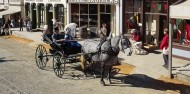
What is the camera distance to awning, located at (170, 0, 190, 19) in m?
14.3

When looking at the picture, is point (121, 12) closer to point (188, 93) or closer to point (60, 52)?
point (60, 52)

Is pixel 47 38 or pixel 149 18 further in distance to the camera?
pixel 149 18

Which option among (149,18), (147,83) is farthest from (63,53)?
(149,18)

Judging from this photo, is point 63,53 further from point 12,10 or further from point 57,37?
point 12,10

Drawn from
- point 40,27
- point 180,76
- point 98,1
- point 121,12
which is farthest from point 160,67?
point 40,27

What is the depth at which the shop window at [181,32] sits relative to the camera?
1886 centimetres

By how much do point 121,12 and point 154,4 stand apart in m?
3.44

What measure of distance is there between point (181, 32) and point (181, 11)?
4.91 metres

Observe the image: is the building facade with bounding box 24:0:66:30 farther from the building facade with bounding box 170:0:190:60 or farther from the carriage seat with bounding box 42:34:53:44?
the carriage seat with bounding box 42:34:53:44

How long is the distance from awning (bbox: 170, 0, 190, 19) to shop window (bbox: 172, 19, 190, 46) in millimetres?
3835

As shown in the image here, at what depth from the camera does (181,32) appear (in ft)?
63.4

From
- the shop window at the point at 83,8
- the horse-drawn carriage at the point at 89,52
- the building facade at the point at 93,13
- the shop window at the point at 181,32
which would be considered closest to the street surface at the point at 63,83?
the horse-drawn carriage at the point at 89,52

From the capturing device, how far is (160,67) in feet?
56.4

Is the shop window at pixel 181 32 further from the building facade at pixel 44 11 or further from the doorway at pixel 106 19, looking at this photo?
the building facade at pixel 44 11
